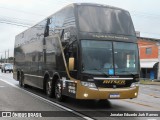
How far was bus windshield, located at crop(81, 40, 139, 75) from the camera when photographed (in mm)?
13023

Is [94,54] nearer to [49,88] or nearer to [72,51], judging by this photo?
[72,51]

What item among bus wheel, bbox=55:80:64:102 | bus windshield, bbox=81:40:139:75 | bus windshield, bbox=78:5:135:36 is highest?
bus windshield, bbox=78:5:135:36

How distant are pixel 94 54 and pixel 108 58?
0.52 metres

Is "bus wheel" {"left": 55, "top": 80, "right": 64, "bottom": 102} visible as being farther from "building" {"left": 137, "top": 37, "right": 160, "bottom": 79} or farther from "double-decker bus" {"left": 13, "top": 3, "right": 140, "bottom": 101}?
"building" {"left": 137, "top": 37, "right": 160, "bottom": 79}

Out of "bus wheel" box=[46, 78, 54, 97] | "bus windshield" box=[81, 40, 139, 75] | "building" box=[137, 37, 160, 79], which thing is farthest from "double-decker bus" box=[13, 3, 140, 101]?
"building" box=[137, 37, 160, 79]

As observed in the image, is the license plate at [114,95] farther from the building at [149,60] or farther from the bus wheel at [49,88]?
the building at [149,60]

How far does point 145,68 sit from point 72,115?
1775 inches

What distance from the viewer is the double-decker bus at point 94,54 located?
1292 centimetres

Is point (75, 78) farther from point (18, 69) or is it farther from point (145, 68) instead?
point (145, 68)

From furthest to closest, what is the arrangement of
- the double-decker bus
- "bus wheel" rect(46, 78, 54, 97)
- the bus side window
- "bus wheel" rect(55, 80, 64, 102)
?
"bus wheel" rect(46, 78, 54, 97)
"bus wheel" rect(55, 80, 64, 102)
the bus side window
the double-decker bus

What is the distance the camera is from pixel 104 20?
13953 millimetres

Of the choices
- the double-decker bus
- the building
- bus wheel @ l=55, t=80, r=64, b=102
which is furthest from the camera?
the building

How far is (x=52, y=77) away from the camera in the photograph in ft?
52.9

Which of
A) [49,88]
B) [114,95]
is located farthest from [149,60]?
[114,95]
